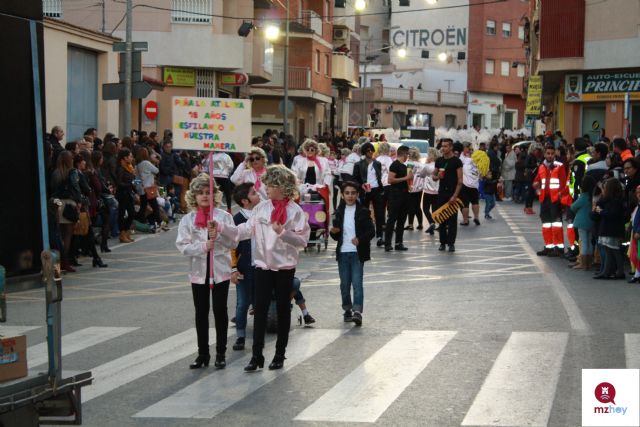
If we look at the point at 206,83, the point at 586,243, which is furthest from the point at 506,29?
the point at 586,243

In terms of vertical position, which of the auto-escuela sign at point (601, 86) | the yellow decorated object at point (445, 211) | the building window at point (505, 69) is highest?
the building window at point (505, 69)

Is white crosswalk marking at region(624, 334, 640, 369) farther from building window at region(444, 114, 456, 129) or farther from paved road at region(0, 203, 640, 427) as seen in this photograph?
building window at region(444, 114, 456, 129)

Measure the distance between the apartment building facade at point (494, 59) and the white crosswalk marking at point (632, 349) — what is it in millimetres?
76032

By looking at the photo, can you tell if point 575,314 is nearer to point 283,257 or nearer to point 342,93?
point 283,257

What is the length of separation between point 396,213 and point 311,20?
42.1m

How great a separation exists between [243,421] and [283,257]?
7.82 feet

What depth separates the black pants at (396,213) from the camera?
20.8 meters

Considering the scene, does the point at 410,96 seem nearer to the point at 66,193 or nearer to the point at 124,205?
the point at 124,205

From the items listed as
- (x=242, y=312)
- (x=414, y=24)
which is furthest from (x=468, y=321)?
(x=414, y=24)

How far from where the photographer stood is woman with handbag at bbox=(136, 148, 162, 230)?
75.3 ft

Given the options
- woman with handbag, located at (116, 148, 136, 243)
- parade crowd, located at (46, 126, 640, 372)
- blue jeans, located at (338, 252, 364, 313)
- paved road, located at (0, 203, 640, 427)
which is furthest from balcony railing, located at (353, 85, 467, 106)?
blue jeans, located at (338, 252, 364, 313)

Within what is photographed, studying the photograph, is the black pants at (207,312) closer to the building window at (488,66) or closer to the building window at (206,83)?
the building window at (206,83)

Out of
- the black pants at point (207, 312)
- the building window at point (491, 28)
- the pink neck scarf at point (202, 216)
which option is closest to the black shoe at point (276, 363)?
the black pants at point (207, 312)

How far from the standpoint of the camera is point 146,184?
2308 cm
